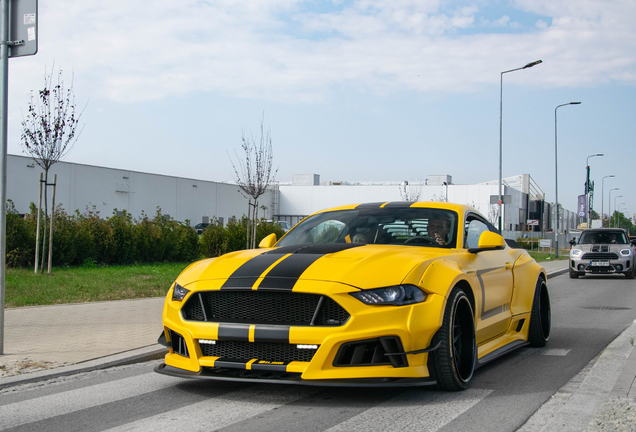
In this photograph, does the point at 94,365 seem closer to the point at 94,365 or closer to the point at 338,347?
the point at 94,365

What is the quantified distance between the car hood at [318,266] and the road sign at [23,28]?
3.03 m

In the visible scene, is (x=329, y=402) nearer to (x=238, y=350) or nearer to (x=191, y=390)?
(x=238, y=350)

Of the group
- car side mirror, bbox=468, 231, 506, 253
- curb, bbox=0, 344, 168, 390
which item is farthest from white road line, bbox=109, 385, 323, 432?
car side mirror, bbox=468, 231, 506, 253

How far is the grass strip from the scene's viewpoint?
11266 mm

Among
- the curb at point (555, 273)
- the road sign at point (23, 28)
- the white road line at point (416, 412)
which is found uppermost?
the road sign at point (23, 28)

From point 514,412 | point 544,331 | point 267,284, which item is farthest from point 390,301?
point 544,331

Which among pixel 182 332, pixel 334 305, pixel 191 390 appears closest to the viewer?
pixel 334 305

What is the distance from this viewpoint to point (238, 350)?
4535 mm

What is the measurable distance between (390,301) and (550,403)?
139 centimetres

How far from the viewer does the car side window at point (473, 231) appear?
237 inches

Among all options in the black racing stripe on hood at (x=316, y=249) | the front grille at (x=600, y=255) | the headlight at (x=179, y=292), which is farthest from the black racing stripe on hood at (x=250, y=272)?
the front grille at (x=600, y=255)

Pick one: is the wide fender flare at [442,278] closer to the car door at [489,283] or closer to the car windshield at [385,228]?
the car door at [489,283]

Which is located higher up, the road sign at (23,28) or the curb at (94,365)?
the road sign at (23,28)

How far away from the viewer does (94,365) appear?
6.04m
